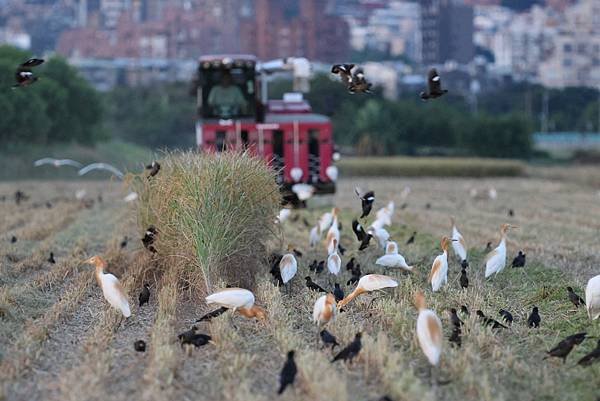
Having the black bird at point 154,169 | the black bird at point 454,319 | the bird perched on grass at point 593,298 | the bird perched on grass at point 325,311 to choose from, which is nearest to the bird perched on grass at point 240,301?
the bird perched on grass at point 325,311

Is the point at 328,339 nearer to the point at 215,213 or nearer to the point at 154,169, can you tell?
the point at 215,213

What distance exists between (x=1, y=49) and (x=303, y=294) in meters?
38.3

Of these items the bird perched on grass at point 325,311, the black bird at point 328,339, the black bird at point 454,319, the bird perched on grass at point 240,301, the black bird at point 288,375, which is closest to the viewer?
the black bird at point 288,375

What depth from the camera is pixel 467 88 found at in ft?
350

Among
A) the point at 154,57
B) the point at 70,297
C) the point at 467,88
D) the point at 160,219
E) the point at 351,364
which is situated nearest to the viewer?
the point at 351,364

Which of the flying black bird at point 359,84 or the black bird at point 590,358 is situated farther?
the flying black bird at point 359,84

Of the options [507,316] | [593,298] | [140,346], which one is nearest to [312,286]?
[507,316]

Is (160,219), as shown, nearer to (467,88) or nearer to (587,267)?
(587,267)

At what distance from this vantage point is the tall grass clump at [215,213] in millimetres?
12156

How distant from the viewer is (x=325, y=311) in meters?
9.56

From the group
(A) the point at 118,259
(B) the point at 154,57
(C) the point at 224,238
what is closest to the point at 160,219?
(C) the point at 224,238

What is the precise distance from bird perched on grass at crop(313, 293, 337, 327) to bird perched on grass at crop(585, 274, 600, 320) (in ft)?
7.44

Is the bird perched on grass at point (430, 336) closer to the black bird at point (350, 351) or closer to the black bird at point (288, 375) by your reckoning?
the black bird at point (350, 351)

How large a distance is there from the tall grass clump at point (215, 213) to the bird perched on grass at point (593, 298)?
4.02 m
